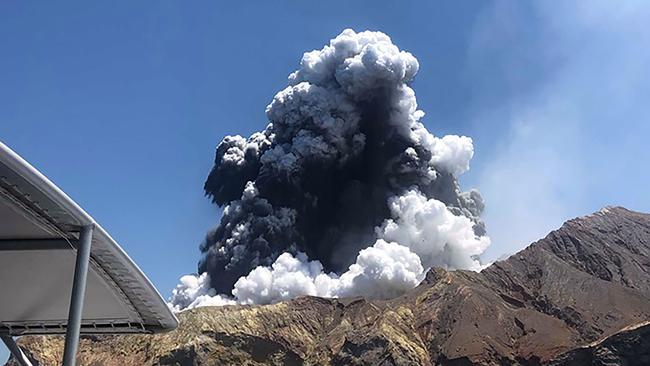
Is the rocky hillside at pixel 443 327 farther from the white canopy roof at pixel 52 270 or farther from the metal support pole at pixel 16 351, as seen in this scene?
the white canopy roof at pixel 52 270

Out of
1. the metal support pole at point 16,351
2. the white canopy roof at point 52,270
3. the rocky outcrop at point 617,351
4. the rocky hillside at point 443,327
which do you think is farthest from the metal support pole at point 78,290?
the rocky outcrop at point 617,351

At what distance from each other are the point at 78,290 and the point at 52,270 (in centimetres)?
520

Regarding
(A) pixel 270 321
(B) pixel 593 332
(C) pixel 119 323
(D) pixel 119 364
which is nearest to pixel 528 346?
(B) pixel 593 332

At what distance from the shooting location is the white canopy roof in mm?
16578

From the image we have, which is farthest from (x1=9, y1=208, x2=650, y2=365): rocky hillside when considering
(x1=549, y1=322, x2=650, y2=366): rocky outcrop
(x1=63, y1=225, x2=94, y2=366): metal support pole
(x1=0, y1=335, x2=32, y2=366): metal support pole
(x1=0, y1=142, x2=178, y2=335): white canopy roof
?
(x1=63, y1=225, x2=94, y2=366): metal support pole

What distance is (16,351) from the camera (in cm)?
2388

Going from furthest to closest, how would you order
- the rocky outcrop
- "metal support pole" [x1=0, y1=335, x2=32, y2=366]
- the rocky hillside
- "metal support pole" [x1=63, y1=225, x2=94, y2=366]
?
the rocky hillside → the rocky outcrop → "metal support pole" [x1=0, y1=335, x2=32, y2=366] → "metal support pole" [x1=63, y1=225, x2=94, y2=366]

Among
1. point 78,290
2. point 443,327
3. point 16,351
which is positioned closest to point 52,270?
point 16,351

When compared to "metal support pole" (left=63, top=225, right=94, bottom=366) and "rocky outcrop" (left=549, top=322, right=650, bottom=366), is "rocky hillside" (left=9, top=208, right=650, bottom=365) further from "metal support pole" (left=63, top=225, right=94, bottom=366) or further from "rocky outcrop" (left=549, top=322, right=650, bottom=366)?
"metal support pole" (left=63, top=225, right=94, bottom=366)

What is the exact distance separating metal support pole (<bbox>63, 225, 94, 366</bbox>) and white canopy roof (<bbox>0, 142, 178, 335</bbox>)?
1.29 ft

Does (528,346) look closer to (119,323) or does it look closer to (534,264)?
(534,264)

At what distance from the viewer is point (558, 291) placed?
443 feet

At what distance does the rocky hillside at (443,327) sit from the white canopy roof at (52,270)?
95.9 m

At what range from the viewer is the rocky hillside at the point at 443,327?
118 meters
